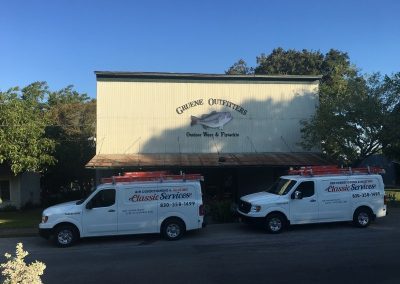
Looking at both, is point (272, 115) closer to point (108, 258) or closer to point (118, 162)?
point (118, 162)

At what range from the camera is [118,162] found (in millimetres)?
20953

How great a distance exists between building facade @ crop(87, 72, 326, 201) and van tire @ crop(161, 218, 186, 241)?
24.7 feet

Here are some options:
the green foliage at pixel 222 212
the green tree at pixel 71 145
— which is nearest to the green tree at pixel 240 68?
the green tree at pixel 71 145

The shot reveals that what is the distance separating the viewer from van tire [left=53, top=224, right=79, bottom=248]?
45.6ft

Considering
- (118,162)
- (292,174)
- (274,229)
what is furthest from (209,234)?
(118,162)

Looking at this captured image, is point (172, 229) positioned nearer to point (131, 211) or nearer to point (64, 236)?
point (131, 211)

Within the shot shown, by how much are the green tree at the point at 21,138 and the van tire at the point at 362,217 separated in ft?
55.1

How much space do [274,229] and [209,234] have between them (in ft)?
7.27

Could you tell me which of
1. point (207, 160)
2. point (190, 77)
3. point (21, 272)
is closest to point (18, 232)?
point (207, 160)

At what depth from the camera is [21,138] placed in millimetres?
24656

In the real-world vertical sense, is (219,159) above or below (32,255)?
above

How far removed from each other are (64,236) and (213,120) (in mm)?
11954

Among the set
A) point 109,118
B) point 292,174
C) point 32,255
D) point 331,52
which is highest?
point 331,52

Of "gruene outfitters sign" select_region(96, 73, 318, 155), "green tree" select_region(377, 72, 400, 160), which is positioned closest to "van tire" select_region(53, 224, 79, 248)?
"gruene outfitters sign" select_region(96, 73, 318, 155)
